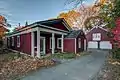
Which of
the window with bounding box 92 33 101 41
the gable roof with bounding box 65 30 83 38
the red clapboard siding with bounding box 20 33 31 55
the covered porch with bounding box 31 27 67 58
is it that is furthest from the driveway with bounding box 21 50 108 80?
the window with bounding box 92 33 101 41

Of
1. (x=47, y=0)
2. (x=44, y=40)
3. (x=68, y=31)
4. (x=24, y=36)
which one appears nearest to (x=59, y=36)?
(x=68, y=31)

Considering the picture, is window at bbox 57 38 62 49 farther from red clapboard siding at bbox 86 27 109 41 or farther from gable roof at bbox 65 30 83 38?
red clapboard siding at bbox 86 27 109 41

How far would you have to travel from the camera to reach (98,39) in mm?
35125

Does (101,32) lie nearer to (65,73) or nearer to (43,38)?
(43,38)

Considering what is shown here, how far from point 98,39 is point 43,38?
1872 centimetres

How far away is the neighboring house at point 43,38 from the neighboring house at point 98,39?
1130 centimetres

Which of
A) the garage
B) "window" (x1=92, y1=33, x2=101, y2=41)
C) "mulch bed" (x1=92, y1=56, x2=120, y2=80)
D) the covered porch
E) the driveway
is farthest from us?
the garage

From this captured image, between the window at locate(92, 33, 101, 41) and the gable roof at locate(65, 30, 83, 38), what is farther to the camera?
the window at locate(92, 33, 101, 41)

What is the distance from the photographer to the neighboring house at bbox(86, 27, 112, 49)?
3397 cm

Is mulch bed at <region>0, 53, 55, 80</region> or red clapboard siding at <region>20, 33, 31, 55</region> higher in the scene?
red clapboard siding at <region>20, 33, 31, 55</region>

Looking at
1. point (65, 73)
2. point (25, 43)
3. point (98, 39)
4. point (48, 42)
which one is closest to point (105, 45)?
point (98, 39)

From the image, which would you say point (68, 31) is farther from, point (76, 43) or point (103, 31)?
point (103, 31)

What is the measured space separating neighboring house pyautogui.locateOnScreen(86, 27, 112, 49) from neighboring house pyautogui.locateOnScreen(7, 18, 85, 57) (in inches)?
445

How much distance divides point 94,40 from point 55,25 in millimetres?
17967
